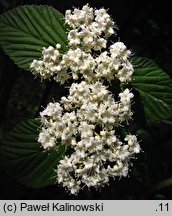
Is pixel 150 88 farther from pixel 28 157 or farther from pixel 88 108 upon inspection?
pixel 28 157

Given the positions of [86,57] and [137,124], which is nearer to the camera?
[86,57]

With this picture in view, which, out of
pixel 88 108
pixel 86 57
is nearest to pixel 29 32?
pixel 86 57

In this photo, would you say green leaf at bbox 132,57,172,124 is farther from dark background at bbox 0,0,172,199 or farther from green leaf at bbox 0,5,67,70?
green leaf at bbox 0,5,67,70

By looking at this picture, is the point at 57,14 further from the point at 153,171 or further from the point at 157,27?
the point at 153,171

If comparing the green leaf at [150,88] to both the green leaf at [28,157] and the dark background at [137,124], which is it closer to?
the dark background at [137,124]

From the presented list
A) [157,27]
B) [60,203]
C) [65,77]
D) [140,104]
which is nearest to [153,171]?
[157,27]

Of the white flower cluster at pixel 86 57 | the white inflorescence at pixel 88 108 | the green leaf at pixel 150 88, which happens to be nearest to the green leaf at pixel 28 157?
the white inflorescence at pixel 88 108
